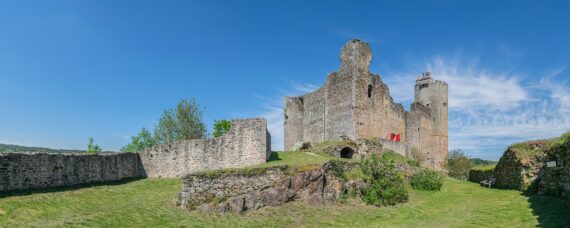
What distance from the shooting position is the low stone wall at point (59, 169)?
54.7ft

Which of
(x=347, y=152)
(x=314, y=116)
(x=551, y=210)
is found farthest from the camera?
(x=314, y=116)

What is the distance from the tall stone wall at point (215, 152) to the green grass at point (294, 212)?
4.42 m

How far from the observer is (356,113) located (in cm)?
3484

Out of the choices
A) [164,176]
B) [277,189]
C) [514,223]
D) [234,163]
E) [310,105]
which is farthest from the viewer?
[310,105]

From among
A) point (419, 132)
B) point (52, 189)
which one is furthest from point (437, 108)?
point (52, 189)

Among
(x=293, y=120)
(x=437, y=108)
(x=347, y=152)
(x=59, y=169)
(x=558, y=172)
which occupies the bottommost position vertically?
(x=59, y=169)

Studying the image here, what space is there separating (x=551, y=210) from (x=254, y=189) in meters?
10.3

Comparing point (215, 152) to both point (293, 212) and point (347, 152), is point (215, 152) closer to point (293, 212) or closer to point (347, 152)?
point (293, 212)

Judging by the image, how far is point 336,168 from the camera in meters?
19.0

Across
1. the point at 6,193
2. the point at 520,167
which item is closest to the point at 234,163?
the point at 6,193

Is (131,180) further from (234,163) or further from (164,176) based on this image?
(234,163)

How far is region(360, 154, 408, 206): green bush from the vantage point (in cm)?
1786

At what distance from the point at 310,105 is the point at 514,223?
29.1 m

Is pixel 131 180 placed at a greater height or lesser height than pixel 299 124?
lesser
